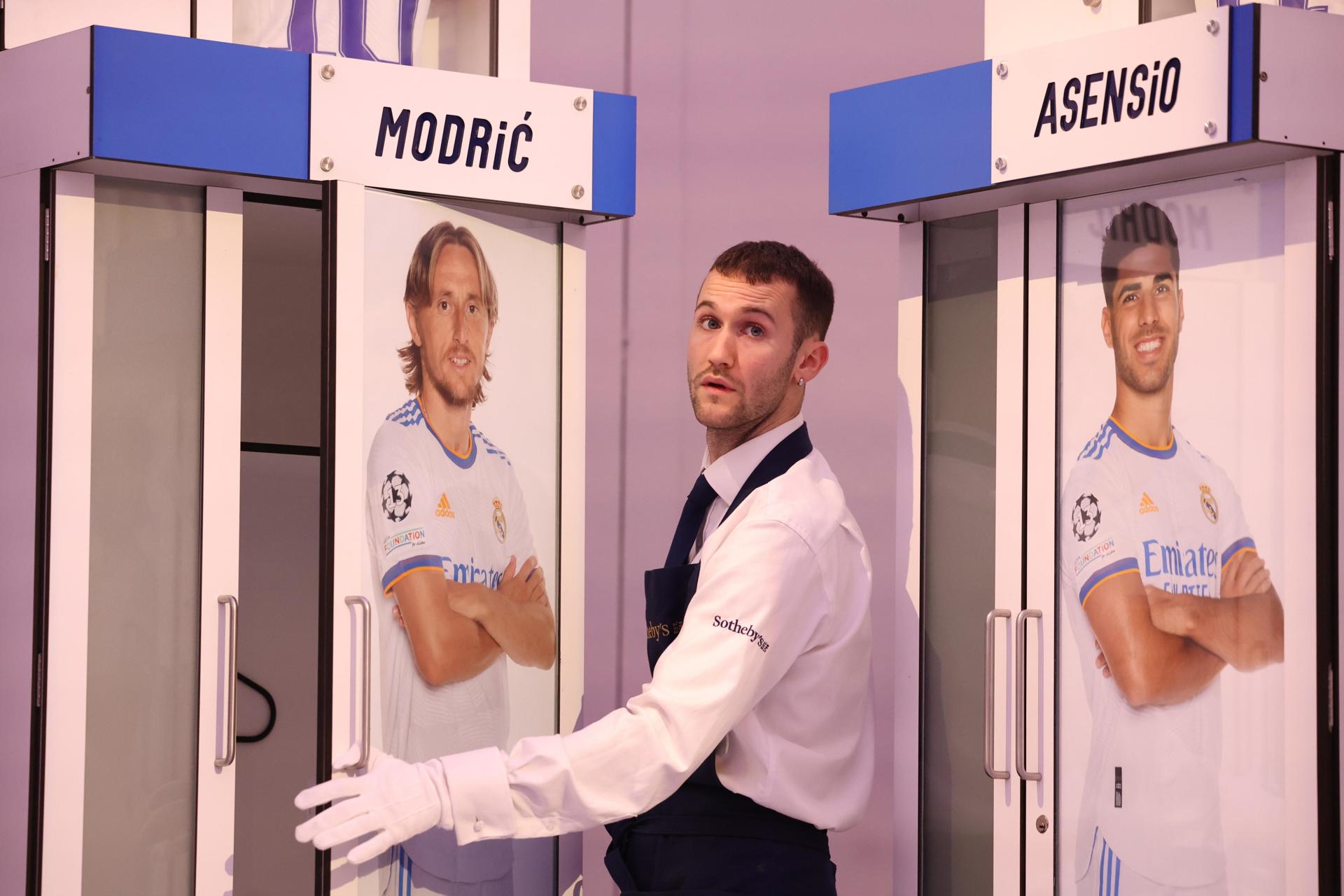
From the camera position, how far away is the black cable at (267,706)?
3479 millimetres

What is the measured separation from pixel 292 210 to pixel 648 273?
158 centimetres

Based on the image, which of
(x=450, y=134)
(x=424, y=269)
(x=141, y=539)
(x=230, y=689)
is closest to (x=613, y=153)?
(x=450, y=134)

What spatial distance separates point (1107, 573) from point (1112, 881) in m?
0.62

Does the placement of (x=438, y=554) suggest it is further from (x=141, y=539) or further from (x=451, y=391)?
(x=141, y=539)

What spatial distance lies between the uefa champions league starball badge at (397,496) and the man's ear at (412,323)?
0.28 metres

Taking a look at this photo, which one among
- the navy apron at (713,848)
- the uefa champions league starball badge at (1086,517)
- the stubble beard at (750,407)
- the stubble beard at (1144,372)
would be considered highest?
the stubble beard at (1144,372)

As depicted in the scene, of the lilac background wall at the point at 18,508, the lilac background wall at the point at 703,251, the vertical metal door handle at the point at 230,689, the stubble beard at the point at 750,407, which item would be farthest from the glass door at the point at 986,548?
the lilac background wall at the point at 18,508

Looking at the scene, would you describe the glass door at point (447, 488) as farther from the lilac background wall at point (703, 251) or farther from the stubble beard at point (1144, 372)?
the lilac background wall at point (703, 251)

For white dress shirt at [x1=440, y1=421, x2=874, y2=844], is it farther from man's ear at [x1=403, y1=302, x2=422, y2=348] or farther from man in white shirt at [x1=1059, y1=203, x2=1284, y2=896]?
man's ear at [x1=403, y1=302, x2=422, y2=348]

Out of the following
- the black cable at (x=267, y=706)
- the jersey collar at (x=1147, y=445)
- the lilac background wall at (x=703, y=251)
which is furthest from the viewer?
the lilac background wall at (x=703, y=251)

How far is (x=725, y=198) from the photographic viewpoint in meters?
4.65

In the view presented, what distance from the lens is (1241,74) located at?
7.75 ft

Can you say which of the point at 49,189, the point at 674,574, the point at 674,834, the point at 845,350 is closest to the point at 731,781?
the point at 674,834

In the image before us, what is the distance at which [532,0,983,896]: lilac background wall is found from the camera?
4.46 meters
